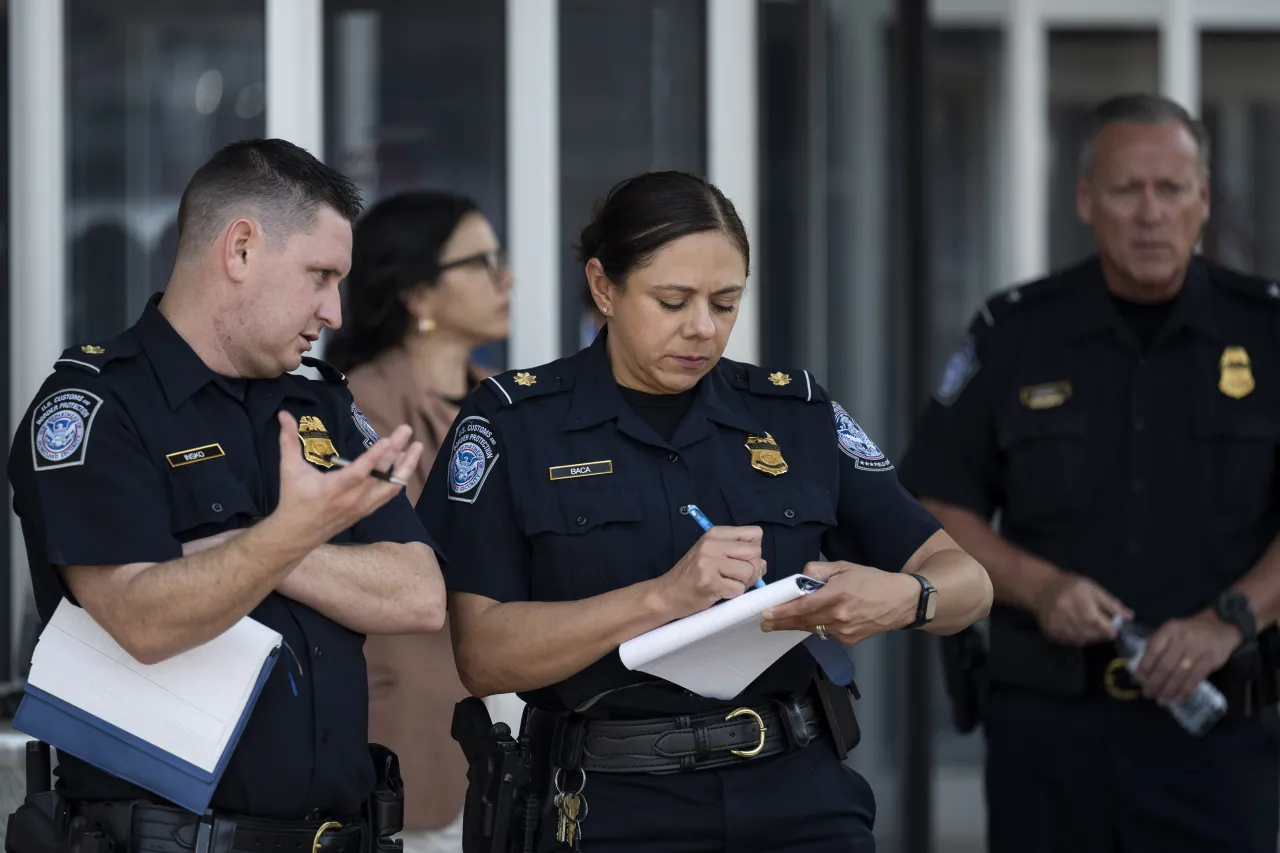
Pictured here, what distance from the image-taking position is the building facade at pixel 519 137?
438 centimetres

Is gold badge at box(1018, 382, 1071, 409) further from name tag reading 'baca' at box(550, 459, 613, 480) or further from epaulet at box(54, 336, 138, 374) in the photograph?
epaulet at box(54, 336, 138, 374)

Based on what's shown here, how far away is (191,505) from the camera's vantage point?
235cm

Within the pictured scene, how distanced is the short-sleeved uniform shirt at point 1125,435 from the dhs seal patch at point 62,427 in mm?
2019

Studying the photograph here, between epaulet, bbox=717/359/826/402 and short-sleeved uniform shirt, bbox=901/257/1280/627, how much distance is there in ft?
3.33

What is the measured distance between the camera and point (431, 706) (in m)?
3.58

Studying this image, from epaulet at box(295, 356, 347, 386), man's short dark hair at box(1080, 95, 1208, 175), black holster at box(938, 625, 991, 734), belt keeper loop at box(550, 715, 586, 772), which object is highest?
man's short dark hair at box(1080, 95, 1208, 175)

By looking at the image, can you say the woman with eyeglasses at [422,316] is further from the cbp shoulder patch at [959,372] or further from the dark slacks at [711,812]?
the dark slacks at [711,812]

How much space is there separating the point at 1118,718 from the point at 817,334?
181cm

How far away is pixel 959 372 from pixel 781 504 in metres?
1.32

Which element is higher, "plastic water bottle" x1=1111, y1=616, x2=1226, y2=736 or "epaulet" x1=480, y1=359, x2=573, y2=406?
"epaulet" x1=480, y1=359, x2=573, y2=406

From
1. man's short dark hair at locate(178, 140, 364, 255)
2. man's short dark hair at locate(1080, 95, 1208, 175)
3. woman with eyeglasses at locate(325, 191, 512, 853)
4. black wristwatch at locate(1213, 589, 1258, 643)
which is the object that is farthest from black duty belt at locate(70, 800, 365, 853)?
man's short dark hair at locate(1080, 95, 1208, 175)

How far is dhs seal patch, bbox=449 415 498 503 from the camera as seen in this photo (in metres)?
2.58

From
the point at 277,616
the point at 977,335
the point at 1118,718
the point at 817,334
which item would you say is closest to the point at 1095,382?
the point at 977,335

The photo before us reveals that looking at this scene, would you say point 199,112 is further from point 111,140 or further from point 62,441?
point 62,441
